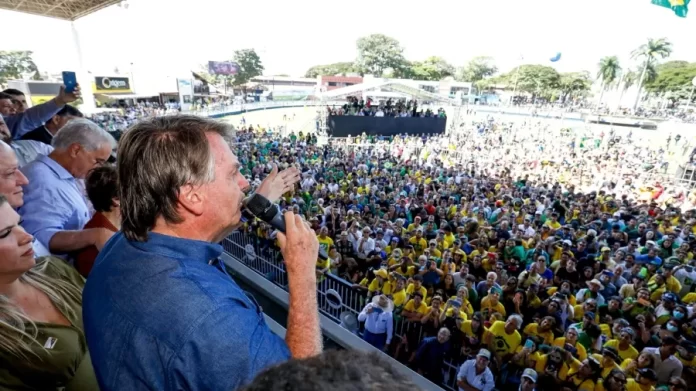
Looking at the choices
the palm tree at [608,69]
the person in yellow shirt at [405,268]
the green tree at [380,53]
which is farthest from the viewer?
the green tree at [380,53]

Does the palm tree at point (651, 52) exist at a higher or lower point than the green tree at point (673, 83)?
higher

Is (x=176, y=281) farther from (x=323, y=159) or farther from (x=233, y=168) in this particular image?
(x=323, y=159)

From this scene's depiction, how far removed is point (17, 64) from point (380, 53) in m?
55.4

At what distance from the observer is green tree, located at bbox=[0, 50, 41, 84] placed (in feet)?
151

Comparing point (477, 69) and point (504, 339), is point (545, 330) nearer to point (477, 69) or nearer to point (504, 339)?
point (504, 339)

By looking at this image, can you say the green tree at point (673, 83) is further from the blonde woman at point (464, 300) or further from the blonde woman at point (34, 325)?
the blonde woman at point (34, 325)

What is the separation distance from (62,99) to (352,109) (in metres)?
23.2

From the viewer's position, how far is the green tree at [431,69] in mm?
67062

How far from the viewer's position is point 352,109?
25.9 metres

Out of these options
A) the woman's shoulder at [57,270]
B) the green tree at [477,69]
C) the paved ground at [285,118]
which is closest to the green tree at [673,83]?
the green tree at [477,69]

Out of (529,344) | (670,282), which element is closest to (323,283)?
(529,344)

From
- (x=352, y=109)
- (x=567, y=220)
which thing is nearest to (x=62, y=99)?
(x=567, y=220)

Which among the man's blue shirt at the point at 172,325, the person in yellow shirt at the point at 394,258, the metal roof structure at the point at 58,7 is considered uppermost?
the metal roof structure at the point at 58,7

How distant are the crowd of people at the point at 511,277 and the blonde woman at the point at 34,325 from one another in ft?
12.6
